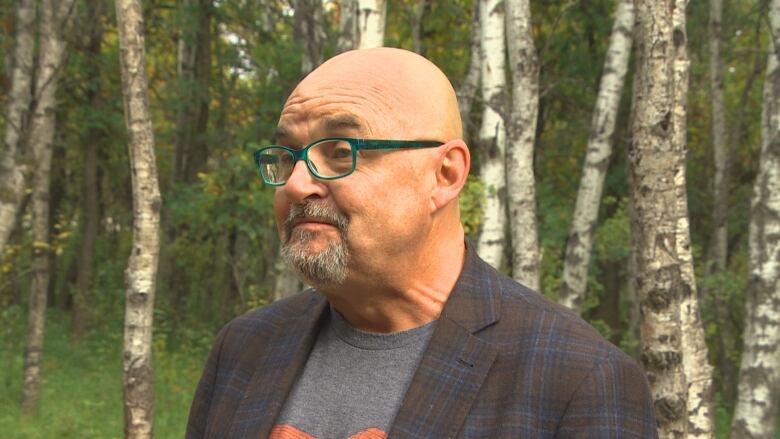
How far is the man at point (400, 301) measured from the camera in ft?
6.58

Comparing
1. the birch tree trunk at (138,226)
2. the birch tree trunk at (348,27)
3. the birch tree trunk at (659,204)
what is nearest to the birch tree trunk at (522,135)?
the birch tree trunk at (348,27)

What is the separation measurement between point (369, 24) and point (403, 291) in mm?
5097

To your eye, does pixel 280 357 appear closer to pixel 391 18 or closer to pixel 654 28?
pixel 654 28

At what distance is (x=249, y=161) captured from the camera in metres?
13.3

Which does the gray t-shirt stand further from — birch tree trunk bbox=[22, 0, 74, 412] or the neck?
birch tree trunk bbox=[22, 0, 74, 412]

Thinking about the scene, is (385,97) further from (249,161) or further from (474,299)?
(249,161)

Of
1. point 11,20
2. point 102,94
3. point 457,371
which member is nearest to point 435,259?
point 457,371

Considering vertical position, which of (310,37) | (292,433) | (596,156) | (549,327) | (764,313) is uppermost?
(310,37)

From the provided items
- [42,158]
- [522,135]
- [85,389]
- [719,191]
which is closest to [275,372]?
[522,135]

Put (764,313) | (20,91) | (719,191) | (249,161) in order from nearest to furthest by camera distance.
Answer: (764,313), (20,91), (249,161), (719,191)

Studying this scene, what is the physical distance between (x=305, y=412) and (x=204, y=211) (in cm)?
1275

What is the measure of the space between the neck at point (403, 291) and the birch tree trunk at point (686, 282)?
2464 millimetres

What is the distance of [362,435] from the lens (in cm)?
210

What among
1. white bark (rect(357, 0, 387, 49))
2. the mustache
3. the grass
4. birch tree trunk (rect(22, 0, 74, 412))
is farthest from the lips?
the grass
